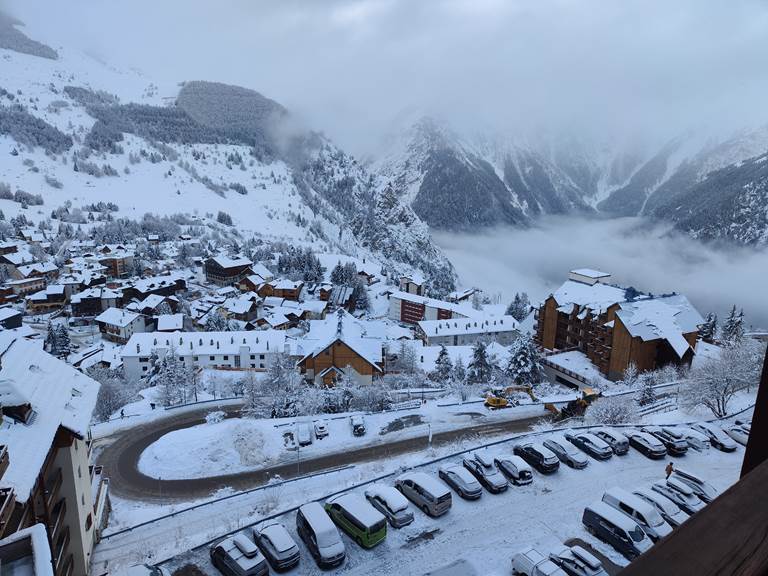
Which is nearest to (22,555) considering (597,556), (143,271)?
(597,556)

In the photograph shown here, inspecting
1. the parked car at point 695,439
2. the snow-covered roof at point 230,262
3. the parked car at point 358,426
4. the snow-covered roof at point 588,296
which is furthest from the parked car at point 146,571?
the snow-covered roof at point 230,262

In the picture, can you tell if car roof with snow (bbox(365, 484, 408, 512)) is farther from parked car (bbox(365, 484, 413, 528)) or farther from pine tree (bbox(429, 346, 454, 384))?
pine tree (bbox(429, 346, 454, 384))

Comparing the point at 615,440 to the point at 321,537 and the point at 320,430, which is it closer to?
the point at 321,537

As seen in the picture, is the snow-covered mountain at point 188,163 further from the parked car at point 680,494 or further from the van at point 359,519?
the van at point 359,519

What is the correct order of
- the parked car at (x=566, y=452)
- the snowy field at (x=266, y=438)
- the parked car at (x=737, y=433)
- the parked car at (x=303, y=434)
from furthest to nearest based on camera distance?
the parked car at (x=303, y=434) → the snowy field at (x=266, y=438) → the parked car at (x=737, y=433) → the parked car at (x=566, y=452)

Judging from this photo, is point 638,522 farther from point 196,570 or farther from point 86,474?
point 86,474

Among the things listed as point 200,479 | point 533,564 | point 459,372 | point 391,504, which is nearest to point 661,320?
point 459,372

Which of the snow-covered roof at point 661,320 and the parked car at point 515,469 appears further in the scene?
the snow-covered roof at point 661,320
